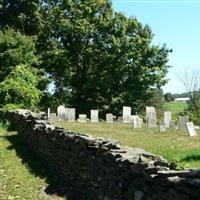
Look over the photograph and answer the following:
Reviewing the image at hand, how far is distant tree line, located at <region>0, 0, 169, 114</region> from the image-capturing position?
48344 millimetres

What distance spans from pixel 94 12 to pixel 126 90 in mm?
8862

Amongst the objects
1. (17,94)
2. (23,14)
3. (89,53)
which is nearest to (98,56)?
(89,53)

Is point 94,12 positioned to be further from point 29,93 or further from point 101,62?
point 29,93

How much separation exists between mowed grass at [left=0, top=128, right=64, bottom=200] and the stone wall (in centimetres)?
49

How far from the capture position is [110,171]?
897 cm

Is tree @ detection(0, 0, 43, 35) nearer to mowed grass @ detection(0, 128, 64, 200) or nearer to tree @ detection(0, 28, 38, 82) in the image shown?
tree @ detection(0, 28, 38, 82)

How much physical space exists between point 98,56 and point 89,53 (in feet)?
3.01

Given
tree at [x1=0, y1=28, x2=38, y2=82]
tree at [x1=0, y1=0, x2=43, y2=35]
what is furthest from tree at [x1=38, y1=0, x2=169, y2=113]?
tree at [x1=0, y1=28, x2=38, y2=82]

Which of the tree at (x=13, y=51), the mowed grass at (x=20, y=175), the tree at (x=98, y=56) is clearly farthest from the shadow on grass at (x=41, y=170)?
the tree at (x=98, y=56)

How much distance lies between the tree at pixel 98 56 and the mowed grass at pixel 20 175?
30292 millimetres

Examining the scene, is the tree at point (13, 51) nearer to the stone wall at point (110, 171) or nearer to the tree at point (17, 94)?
the tree at point (17, 94)

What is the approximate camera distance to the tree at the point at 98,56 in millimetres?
48469

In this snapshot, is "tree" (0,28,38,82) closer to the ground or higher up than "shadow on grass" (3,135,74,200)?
higher up

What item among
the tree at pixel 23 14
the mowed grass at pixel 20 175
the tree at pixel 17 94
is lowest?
the mowed grass at pixel 20 175
